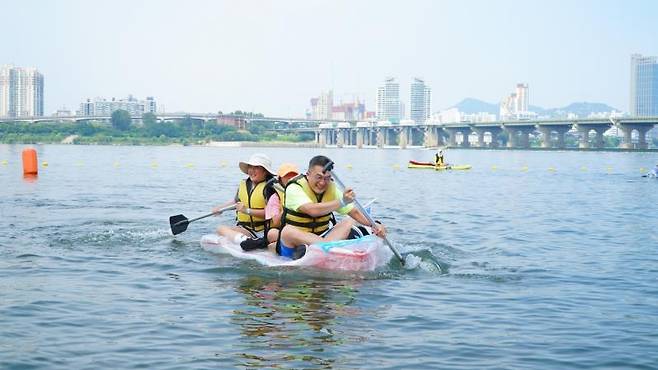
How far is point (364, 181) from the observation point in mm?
39562

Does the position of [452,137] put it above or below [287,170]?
above

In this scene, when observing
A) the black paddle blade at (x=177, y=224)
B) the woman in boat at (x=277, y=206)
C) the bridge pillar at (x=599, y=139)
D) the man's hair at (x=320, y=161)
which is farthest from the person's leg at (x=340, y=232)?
the bridge pillar at (x=599, y=139)

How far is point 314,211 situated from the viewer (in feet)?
35.9

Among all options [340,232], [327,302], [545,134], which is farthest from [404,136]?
[327,302]

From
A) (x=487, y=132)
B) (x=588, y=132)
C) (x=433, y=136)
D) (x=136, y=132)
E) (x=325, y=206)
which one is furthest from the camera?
(x=136, y=132)

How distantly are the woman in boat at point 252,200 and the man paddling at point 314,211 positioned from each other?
92 cm

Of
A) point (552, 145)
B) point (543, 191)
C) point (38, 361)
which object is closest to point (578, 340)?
point (38, 361)

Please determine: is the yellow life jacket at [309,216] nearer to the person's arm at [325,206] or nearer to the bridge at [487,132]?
the person's arm at [325,206]

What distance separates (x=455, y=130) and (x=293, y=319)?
428 ft

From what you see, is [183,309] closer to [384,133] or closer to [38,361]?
[38,361]

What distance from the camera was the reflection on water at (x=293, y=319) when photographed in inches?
289

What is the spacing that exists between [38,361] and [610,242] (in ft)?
40.6

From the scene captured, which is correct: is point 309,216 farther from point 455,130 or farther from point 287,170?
point 455,130

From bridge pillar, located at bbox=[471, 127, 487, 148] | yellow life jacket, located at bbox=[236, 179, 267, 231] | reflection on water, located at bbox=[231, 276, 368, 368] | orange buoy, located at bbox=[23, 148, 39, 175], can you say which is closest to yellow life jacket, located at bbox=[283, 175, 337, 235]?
reflection on water, located at bbox=[231, 276, 368, 368]
